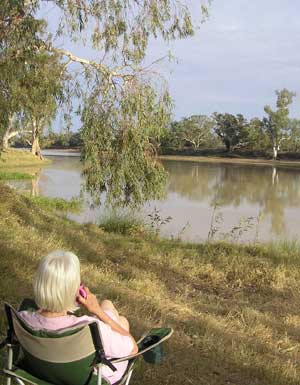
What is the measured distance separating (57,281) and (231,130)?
2553 inches

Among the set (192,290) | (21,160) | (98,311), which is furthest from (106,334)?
(21,160)

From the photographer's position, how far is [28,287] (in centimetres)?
419

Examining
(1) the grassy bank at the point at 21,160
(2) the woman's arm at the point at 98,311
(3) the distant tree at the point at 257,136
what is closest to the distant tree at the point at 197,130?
(3) the distant tree at the point at 257,136

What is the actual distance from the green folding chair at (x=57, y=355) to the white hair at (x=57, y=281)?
11 centimetres

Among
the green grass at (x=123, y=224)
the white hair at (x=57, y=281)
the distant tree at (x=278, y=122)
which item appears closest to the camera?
the white hair at (x=57, y=281)

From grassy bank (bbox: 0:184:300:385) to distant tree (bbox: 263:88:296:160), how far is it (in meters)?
52.7

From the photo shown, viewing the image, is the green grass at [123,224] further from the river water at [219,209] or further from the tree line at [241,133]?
the tree line at [241,133]

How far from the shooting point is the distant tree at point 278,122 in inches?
2330

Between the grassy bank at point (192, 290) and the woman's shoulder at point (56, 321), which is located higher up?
the woman's shoulder at point (56, 321)

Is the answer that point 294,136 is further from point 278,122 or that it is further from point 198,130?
point 198,130

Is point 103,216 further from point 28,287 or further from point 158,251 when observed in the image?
point 28,287

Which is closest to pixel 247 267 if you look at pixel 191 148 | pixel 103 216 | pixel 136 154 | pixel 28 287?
pixel 136 154

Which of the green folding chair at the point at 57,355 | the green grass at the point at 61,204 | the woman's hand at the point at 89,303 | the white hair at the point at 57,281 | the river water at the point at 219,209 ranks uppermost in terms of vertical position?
the white hair at the point at 57,281

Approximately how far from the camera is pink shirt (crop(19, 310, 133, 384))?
2037 millimetres
